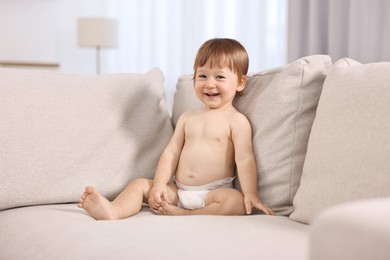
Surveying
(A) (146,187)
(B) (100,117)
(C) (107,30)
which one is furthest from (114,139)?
(C) (107,30)

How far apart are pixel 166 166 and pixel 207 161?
0.14 m

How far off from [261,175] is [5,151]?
0.81 meters

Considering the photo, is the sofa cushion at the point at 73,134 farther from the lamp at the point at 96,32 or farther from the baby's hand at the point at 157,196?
the lamp at the point at 96,32

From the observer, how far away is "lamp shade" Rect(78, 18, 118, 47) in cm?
471

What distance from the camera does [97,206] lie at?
5.76ft

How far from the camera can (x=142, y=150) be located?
2129mm

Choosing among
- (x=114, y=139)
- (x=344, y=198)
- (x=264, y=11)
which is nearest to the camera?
(x=344, y=198)

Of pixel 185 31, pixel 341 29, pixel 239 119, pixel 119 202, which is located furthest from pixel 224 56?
pixel 185 31

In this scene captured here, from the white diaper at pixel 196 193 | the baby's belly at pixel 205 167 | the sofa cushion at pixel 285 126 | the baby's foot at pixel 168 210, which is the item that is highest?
the sofa cushion at pixel 285 126

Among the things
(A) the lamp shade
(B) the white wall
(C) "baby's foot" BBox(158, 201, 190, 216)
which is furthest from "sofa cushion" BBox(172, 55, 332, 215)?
(B) the white wall

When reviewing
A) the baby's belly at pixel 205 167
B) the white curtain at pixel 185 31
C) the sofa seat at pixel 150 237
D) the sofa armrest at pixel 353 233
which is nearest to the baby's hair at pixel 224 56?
the baby's belly at pixel 205 167

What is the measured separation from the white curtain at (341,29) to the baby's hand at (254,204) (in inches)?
50.2

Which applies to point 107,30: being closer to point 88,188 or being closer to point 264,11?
point 264,11

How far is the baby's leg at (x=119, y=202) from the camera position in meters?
1.75
